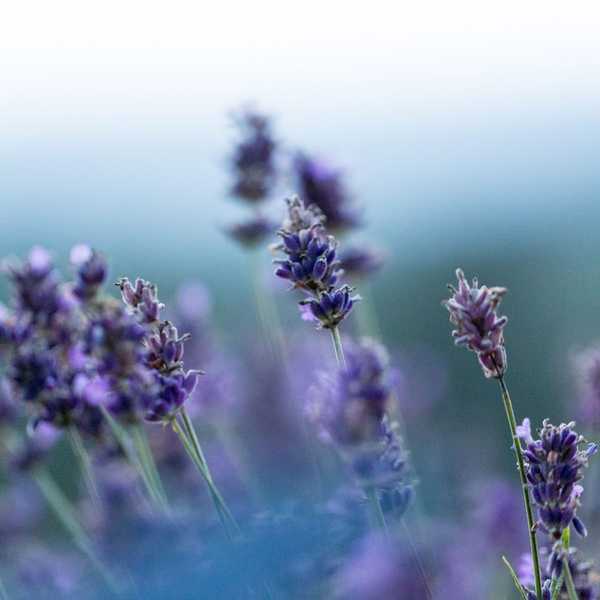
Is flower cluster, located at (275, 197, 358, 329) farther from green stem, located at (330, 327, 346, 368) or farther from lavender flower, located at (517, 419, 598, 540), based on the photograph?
lavender flower, located at (517, 419, 598, 540)

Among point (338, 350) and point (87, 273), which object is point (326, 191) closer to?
point (87, 273)

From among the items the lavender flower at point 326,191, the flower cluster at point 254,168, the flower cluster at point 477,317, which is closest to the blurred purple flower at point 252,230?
the flower cluster at point 254,168

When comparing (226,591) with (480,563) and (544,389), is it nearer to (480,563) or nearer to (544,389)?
(480,563)

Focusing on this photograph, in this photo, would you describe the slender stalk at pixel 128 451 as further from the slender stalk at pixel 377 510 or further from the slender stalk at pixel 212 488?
the slender stalk at pixel 377 510

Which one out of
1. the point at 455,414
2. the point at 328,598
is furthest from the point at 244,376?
the point at 328,598

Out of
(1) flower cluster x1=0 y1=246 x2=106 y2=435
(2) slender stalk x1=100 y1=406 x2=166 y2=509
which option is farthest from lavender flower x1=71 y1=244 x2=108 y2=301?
(2) slender stalk x1=100 y1=406 x2=166 y2=509

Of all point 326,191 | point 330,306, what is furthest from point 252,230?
point 330,306
